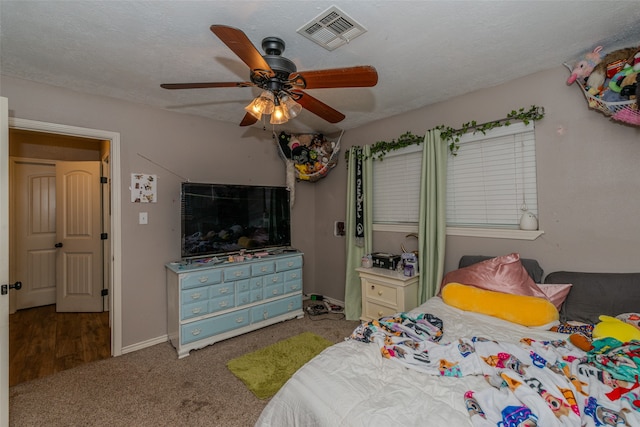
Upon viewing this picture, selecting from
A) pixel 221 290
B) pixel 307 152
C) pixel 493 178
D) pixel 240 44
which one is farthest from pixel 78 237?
pixel 493 178

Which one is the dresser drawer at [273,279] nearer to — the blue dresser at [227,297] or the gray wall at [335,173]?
the blue dresser at [227,297]

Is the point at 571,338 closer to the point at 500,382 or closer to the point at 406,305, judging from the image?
the point at 500,382

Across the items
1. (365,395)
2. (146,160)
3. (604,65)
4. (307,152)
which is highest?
(604,65)

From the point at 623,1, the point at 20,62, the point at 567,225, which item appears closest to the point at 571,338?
the point at 567,225

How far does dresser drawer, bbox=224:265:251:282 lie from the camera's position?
2.93 m

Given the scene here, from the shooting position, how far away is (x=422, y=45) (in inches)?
75.8

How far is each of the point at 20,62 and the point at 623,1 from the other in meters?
3.88

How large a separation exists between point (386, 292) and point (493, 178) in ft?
4.90

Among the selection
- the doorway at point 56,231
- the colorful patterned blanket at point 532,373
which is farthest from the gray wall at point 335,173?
the doorway at point 56,231

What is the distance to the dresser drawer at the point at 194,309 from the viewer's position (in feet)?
8.79

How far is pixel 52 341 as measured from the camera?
301 cm

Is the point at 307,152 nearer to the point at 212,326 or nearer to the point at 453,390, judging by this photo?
the point at 212,326

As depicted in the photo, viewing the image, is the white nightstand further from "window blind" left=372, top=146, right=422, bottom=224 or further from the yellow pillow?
"window blind" left=372, top=146, right=422, bottom=224

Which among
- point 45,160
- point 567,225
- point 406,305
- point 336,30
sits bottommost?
point 406,305
